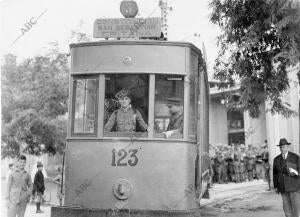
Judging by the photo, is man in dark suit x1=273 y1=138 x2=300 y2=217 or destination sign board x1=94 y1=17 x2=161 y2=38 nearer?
destination sign board x1=94 y1=17 x2=161 y2=38

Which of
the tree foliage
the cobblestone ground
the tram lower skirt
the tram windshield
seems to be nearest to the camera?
the tram lower skirt

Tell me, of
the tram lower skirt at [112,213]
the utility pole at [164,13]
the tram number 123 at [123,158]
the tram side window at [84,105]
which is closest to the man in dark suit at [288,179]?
the tram lower skirt at [112,213]

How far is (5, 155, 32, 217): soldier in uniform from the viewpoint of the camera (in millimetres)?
8102

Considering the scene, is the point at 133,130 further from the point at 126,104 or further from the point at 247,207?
the point at 247,207

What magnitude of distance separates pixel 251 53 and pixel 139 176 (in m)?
3.70

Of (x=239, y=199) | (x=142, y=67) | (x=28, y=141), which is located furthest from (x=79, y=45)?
(x=28, y=141)

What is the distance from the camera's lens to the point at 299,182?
8328 mm

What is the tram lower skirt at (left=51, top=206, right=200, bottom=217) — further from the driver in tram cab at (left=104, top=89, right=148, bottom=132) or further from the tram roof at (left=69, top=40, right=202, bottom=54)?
the tram roof at (left=69, top=40, right=202, bottom=54)

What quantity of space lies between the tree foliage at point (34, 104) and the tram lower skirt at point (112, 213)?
10.9m

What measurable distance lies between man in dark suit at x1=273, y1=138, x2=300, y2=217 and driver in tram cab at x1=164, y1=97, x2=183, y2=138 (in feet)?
7.77

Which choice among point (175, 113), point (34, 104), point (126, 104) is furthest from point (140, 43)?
point (34, 104)

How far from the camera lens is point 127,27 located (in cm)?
734

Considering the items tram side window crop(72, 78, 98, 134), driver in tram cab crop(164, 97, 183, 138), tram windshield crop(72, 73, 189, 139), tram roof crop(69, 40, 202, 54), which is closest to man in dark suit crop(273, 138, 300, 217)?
tram windshield crop(72, 73, 189, 139)

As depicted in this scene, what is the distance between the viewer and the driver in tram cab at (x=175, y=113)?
716 centimetres
